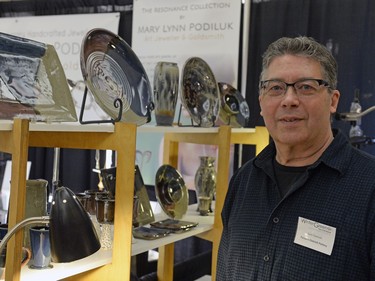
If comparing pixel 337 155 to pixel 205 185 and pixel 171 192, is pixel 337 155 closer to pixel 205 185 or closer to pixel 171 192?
pixel 171 192

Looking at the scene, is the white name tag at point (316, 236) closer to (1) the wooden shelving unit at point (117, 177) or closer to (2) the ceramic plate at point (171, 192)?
(1) the wooden shelving unit at point (117, 177)

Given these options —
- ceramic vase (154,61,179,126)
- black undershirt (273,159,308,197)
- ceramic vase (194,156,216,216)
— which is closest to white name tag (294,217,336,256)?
black undershirt (273,159,308,197)

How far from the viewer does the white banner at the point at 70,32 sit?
363 centimetres

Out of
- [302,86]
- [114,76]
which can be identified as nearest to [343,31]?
[114,76]

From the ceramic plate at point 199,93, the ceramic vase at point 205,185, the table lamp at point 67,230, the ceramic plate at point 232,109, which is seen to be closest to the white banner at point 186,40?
the ceramic plate at point 232,109

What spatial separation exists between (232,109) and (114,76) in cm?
82

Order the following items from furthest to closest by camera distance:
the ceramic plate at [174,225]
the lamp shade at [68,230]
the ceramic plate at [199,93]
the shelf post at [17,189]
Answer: the ceramic plate at [199,93] < the ceramic plate at [174,225] < the shelf post at [17,189] < the lamp shade at [68,230]

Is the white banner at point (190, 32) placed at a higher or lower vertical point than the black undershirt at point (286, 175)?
higher

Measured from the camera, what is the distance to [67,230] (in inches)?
37.1

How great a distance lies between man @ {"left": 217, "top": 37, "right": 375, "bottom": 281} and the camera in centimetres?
116

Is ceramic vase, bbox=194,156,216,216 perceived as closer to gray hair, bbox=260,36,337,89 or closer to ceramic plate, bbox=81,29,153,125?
ceramic plate, bbox=81,29,153,125

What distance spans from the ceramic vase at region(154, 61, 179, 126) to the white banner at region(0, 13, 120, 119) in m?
1.71

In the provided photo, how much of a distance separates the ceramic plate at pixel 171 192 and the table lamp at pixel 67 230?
1087 mm

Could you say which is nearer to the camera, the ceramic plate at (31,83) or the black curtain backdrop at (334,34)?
the ceramic plate at (31,83)
